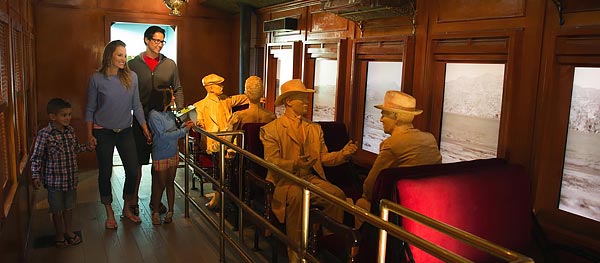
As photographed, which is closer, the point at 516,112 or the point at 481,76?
the point at 516,112

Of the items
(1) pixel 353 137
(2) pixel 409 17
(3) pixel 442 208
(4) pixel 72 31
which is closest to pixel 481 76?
(2) pixel 409 17

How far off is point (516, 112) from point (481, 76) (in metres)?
0.44

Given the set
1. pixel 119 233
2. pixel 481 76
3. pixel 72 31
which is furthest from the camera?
pixel 72 31

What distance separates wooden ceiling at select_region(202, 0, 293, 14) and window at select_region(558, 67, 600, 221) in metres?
3.83

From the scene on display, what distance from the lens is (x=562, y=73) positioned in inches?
107

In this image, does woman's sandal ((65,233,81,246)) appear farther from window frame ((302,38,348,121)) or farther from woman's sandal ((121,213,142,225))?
window frame ((302,38,348,121))

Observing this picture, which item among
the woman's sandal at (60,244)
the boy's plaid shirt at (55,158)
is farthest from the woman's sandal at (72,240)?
the boy's plaid shirt at (55,158)

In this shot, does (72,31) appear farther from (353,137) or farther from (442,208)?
(442,208)

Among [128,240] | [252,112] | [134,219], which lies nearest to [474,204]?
[252,112]

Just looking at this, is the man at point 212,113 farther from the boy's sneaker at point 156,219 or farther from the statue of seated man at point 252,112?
the boy's sneaker at point 156,219

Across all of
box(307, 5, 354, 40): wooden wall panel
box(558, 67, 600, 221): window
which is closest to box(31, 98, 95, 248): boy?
box(307, 5, 354, 40): wooden wall panel

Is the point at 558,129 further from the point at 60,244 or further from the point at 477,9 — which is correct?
the point at 60,244

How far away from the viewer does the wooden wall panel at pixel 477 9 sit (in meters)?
2.96

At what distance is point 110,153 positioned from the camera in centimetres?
392
